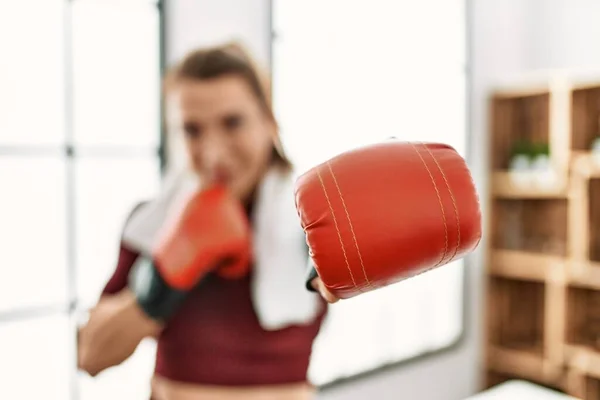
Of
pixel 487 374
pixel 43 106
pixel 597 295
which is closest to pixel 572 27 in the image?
pixel 597 295

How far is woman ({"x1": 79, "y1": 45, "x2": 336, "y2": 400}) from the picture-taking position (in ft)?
4.49

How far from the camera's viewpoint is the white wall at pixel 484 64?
104 inches

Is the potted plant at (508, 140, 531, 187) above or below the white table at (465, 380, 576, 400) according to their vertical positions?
above

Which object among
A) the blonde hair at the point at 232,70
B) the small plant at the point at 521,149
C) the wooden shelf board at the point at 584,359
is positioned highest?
the blonde hair at the point at 232,70

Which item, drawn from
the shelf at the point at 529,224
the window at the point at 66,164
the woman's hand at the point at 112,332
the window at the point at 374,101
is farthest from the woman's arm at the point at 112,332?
the shelf at the point at 529,224

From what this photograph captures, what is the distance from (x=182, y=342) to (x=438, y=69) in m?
1.85

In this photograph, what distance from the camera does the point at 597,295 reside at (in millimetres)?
2703

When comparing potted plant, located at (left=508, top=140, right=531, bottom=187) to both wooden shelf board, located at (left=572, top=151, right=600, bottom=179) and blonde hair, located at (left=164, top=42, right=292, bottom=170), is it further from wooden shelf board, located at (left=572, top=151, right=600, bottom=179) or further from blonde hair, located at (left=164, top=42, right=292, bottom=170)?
blonde hair, located at (left=164, top=42, right=292, bottom=170)

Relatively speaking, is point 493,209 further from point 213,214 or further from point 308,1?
point 213,214

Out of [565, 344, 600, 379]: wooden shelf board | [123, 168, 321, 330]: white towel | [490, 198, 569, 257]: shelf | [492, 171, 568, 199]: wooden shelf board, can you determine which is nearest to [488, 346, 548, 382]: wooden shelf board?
[565, 344, 600, 379]: wooden shelf board

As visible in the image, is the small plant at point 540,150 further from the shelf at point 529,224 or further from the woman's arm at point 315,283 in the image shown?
the woman's arm at point 315,283

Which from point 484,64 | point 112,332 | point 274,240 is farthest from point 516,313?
point 112,332

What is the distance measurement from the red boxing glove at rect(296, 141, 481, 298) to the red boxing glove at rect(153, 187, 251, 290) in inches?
15.3

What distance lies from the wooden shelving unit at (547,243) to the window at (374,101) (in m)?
0.24
